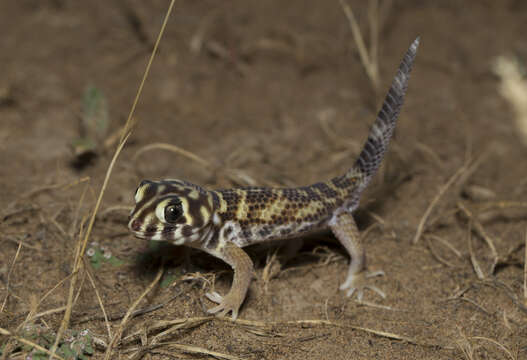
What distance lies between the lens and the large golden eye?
137 inches

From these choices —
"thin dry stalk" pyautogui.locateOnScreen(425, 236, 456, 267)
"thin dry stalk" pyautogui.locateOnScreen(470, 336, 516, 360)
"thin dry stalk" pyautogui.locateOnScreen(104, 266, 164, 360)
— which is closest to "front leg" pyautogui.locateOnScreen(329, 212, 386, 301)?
"thin dry stalk" pyautogui.locateOnScreen(425, 236, 456, 267)

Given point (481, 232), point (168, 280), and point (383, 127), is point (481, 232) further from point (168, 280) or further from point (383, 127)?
point (168, 280)

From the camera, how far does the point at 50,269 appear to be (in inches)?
165

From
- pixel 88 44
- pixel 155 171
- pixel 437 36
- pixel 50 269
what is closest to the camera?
pixel 50 269

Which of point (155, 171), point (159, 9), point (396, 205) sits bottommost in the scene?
point (155, 171)

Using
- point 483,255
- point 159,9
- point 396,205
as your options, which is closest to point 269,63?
point 159,9

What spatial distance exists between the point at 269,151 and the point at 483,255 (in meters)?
3.03

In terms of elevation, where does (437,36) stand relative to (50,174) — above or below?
above

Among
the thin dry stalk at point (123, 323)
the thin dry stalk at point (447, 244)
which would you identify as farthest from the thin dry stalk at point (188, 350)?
the thin dry stalk at point (447, 244)

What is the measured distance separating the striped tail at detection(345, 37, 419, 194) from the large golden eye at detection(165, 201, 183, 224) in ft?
5.96

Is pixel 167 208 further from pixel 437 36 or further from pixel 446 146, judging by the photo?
pixel 437 36

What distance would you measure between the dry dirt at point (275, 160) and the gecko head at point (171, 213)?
0.61 m

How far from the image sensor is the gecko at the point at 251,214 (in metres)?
3.54

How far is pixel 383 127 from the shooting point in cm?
435
